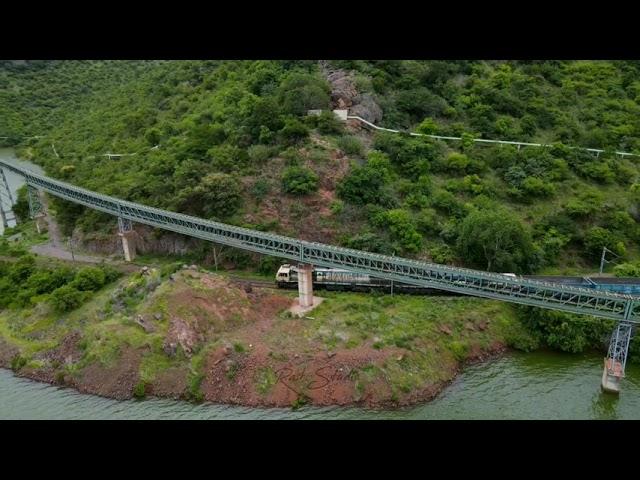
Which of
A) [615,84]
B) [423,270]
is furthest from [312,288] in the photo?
[615,84]

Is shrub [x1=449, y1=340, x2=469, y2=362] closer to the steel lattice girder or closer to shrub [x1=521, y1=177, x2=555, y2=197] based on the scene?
the steel lattice girder

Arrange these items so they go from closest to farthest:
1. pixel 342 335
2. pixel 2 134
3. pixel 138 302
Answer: pixel 342 335, pixel 138 302, pixel 2 134

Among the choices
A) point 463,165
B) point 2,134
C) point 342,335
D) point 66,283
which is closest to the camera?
point 342,335

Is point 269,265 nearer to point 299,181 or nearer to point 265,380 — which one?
point 299,181

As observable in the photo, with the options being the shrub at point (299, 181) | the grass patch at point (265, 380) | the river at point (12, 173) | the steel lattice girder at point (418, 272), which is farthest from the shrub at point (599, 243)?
the river at point (12, 173)

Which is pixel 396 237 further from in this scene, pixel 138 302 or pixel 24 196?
pixel 24 196
